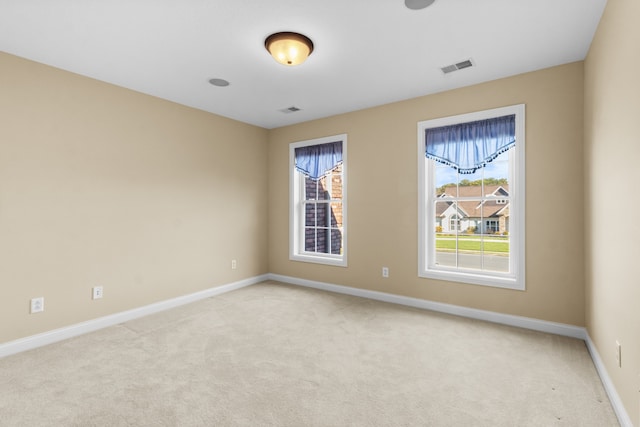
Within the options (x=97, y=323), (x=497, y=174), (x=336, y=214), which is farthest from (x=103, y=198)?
(x=497, y=174)

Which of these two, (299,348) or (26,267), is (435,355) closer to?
(299,348)

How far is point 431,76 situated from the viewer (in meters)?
3.36

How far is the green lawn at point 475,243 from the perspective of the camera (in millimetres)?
3562

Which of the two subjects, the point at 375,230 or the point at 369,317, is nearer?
the point at 369,317

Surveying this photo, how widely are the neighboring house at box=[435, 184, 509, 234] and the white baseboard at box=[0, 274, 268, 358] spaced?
3.19 metres

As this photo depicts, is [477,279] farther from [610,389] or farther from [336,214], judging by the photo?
[336,214]

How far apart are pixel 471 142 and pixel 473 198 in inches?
25.3

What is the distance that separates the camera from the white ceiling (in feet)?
7.37

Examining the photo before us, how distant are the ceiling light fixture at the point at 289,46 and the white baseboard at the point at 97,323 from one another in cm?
316

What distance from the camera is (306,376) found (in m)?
2.38

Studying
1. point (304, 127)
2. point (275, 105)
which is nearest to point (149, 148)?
point (275, 105)

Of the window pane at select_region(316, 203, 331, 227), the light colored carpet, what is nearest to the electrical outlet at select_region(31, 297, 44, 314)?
the light colored carpet

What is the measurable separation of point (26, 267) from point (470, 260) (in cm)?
450

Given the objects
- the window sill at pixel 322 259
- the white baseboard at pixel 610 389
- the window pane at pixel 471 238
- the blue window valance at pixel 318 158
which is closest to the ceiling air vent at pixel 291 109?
the blue window valance at pixel 318 158
